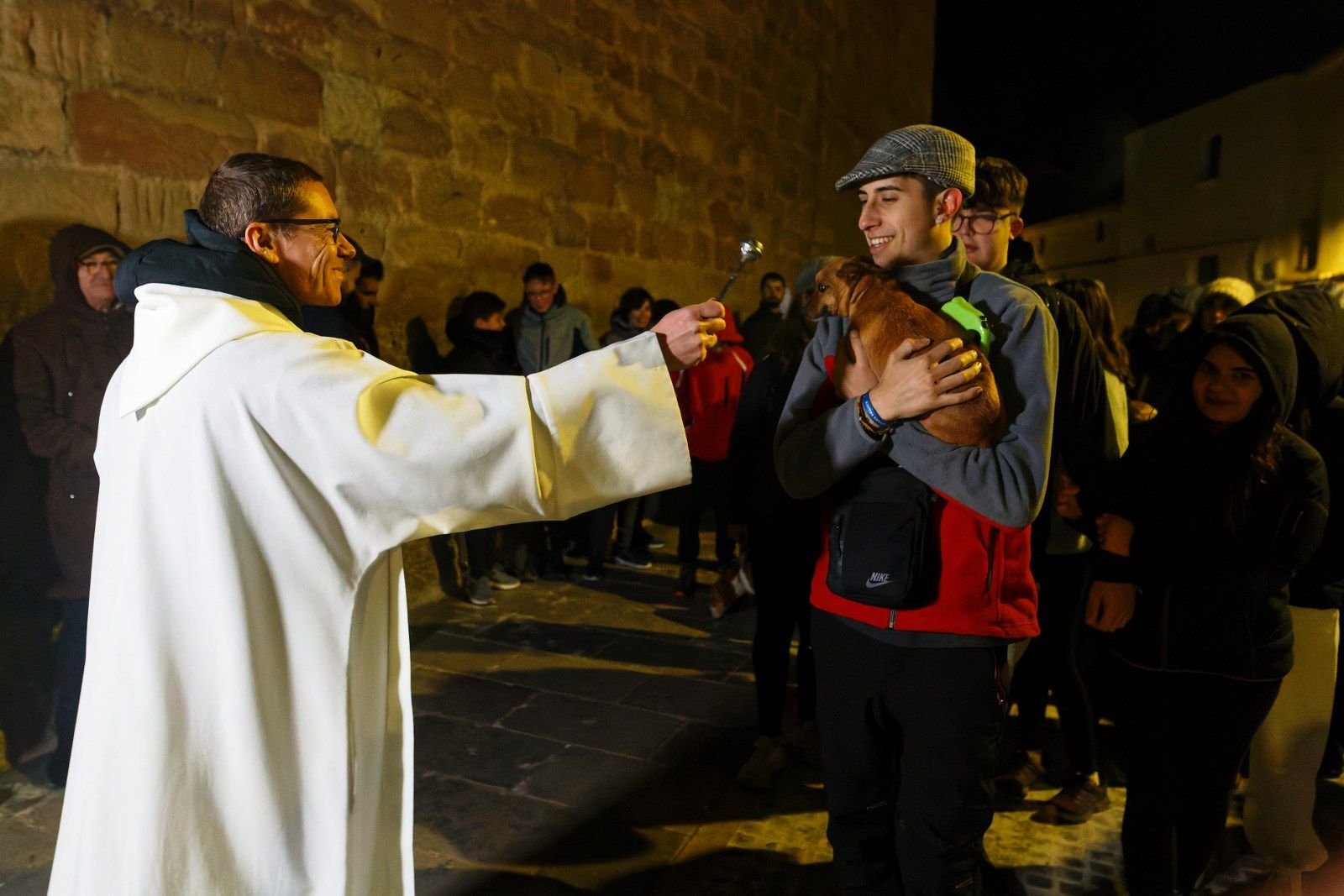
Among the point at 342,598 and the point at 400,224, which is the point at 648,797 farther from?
the point at 400,224

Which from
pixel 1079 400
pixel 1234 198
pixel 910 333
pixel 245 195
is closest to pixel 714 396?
pixel 1079 400

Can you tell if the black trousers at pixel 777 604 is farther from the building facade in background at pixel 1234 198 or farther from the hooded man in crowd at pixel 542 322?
the building facade in background at pixel 1234 198

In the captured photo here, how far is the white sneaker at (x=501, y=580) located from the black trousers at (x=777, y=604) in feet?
8.45

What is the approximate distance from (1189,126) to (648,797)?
98.2 feet

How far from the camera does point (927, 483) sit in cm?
183

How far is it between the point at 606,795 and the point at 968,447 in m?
1.96

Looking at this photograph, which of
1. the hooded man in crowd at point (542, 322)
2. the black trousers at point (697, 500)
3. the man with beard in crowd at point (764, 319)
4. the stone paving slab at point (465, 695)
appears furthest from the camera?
the man with beard in crowd at point (764, 319)

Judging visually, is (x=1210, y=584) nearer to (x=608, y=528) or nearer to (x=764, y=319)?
(x=608, y=528)

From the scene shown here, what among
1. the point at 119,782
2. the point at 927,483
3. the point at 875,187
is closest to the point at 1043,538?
the point at 927,483

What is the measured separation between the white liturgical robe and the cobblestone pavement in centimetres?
129

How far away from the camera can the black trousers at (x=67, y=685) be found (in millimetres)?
3217

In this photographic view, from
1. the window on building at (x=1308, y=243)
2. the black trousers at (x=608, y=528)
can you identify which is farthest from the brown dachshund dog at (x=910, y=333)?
the window on building at (x=1308, y=243)

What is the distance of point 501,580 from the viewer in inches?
220

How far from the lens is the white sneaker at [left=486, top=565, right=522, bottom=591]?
18.3 feet
